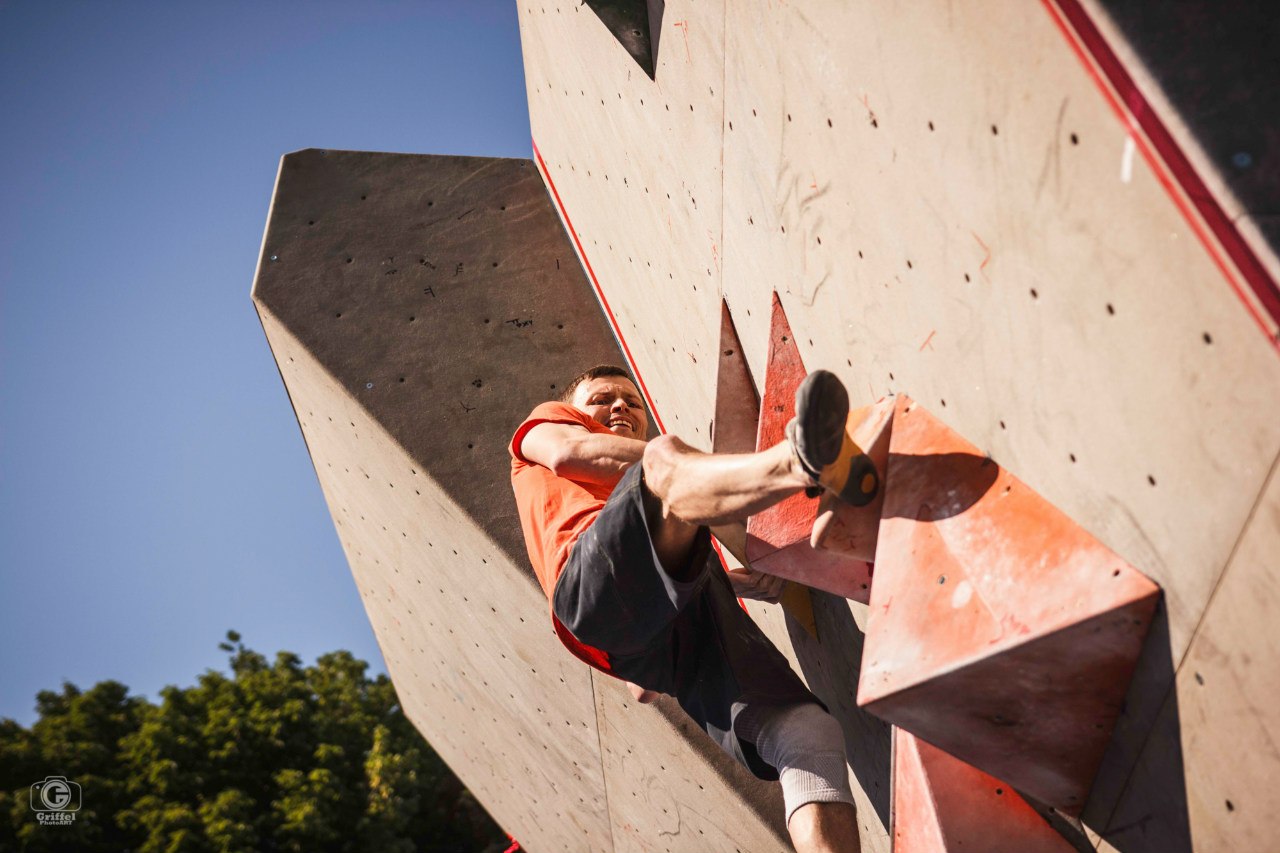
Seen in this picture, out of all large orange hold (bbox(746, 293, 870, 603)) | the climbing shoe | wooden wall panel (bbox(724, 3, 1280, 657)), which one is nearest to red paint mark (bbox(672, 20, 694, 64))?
wooden wall panel (bbox(724, 3, 1280, 657))

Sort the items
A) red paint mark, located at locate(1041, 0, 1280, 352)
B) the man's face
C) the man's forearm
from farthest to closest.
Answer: the man's face
the man's forearm
red paint mark, located at locate(1041, 0, 1280, 352)

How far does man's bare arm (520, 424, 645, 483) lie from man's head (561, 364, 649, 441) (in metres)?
0.42

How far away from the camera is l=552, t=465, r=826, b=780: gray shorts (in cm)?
219

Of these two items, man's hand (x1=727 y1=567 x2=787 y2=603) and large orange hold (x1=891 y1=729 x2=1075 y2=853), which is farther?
man's hand (x1=727 y1=567 x2=787 y2=603)

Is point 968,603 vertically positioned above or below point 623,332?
below

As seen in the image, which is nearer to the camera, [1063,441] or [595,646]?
[1063,441]

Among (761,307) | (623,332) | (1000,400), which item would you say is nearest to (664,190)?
(761,307)

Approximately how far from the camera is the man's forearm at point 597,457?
2627mm

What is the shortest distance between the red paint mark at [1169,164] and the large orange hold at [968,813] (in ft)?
4.09

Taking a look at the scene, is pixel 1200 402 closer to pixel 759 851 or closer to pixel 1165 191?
pixel 1165 191

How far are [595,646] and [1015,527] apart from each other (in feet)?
3.77

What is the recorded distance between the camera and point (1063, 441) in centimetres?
154

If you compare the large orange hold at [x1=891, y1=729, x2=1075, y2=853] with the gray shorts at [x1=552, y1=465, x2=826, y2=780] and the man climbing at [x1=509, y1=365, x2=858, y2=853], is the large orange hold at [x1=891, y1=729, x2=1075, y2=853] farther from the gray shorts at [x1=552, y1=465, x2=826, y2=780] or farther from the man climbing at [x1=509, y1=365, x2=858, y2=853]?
the gray shorts at [x1=552, y1=465, x2=826, y2=780]

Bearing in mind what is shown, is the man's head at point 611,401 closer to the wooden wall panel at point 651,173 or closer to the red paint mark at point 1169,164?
the wooden wall panel at point 651,173
